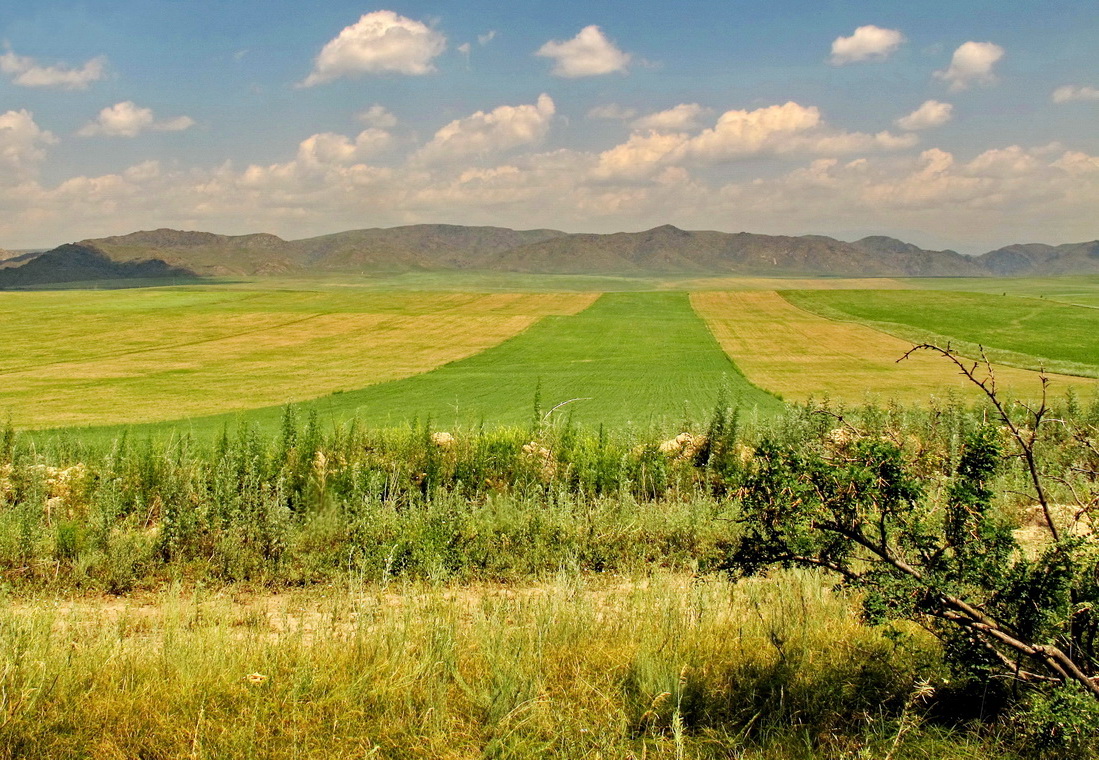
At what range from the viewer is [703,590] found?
618 centimetres

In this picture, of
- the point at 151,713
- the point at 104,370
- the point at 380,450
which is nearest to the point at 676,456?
the point at 380,450

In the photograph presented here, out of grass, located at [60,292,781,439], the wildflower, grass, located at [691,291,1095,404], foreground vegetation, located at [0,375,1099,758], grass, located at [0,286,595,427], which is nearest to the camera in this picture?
foreground vegetation, located at [0,375,1099,758]

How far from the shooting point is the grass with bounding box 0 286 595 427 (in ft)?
106

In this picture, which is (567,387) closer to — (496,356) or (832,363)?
(496,356)

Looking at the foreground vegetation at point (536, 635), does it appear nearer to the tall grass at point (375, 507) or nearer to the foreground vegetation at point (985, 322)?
the tall grass at point (375, 507)

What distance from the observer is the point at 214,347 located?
53438 mm

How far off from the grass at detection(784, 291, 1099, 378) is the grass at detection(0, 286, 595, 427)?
3296 centimetres

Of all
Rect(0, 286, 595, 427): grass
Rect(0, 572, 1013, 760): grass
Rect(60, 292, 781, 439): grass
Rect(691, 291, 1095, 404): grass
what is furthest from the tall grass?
Rect(0, 286, 595, 427): grass

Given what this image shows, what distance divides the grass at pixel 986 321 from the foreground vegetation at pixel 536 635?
40.4 m

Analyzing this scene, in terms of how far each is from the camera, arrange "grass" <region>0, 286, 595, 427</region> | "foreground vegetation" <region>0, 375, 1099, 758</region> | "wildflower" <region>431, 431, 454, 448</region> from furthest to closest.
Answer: "grass" <region>0, 286, 595, 427</region> < "wildflower" <region>431, 431, 454, 448</region> < "foreground vegetation" <region>0, 375, 1099, 758</region>

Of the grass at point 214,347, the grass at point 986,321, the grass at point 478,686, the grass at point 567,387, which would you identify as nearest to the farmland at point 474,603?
the grass at point 478,686

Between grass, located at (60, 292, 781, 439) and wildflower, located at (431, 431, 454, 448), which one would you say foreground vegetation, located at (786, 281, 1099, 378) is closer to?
grass, located at (60, 292, 781, 439)

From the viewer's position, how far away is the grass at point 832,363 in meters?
35.2

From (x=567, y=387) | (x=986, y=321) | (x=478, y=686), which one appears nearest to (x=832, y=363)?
(x=567, y=387)
